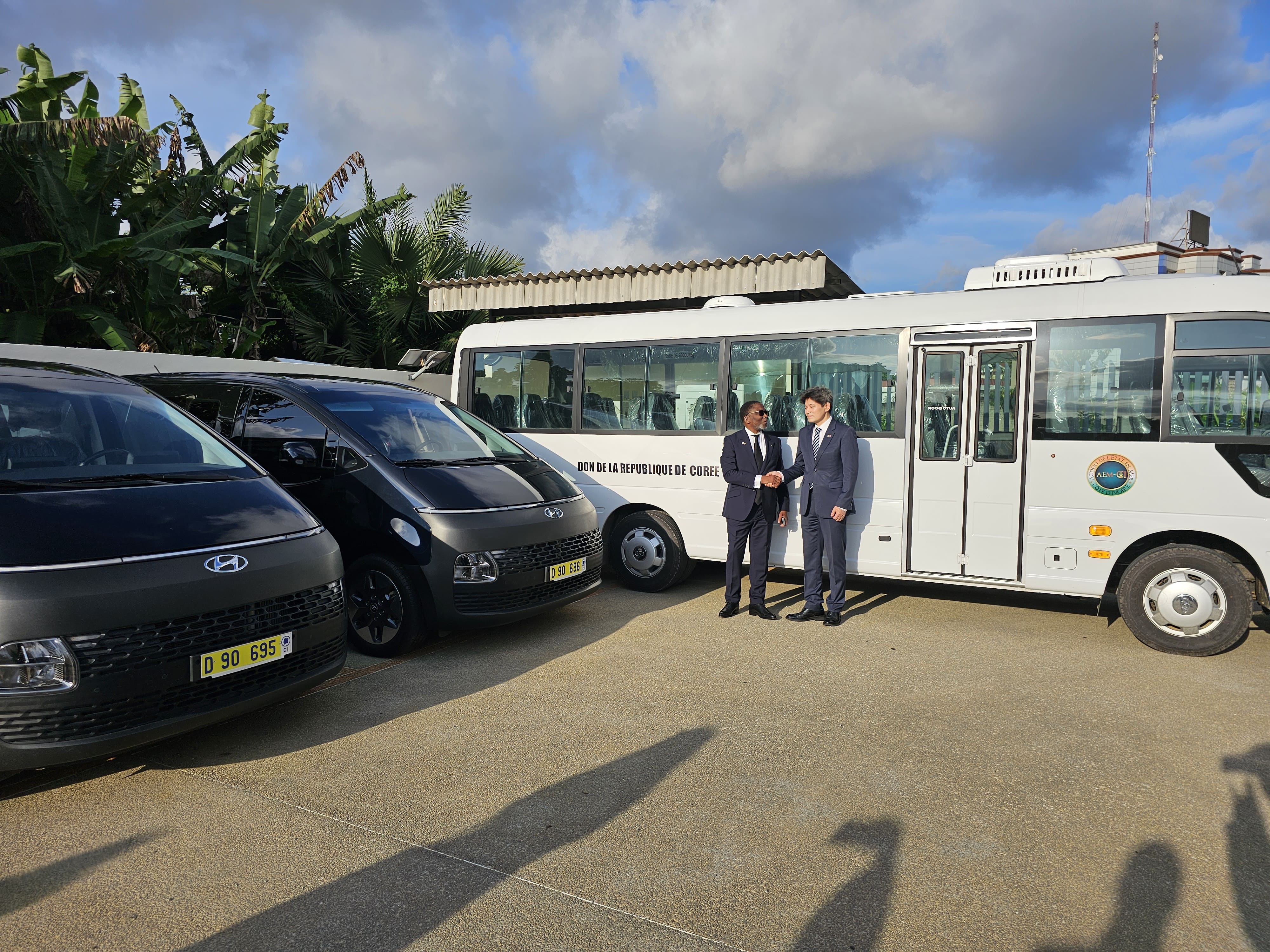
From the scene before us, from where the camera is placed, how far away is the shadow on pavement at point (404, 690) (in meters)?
4.17

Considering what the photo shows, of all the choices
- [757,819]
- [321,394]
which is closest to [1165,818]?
[757,819]

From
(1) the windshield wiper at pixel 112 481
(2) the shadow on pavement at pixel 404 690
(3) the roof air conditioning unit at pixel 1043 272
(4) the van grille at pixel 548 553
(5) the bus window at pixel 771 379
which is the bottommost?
(2) the shadow on pavement at pixel 404 690

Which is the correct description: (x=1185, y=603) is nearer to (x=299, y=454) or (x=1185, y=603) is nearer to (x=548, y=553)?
(x=548, y=553)

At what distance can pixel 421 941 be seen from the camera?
8.73 ft

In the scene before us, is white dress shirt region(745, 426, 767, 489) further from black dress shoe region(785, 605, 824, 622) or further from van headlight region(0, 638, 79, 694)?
van headlight region(0, 638, 79, 694)

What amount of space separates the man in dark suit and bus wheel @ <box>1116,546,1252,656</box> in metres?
2.50

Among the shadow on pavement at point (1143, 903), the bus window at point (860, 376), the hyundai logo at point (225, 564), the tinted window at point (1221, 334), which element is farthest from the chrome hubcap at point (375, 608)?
the tinted window at point (1221, 334)

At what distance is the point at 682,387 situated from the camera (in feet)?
26.3

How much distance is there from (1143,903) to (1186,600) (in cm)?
370

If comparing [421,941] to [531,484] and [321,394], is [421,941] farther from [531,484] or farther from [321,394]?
[321,394]

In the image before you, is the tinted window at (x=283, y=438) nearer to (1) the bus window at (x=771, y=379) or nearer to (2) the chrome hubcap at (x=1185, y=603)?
(1) the bus window at (x=771, y=379)

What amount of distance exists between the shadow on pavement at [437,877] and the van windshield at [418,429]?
2.98 m

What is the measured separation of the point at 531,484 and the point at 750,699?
237 cm

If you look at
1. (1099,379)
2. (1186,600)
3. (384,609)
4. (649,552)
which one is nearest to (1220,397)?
(1099,379)
